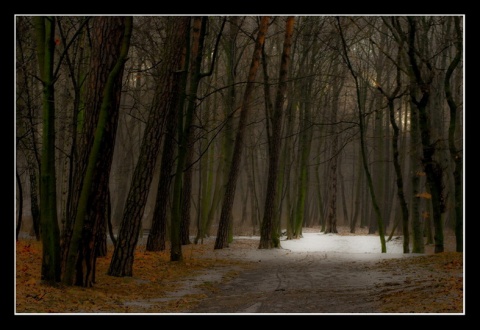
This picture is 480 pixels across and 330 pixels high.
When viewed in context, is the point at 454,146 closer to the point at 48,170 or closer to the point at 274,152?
the point at 274,152

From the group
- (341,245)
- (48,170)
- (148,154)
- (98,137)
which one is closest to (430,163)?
(341,245)

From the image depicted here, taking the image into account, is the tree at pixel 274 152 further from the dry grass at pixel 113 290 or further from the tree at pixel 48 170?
the tree at pixel 48 170

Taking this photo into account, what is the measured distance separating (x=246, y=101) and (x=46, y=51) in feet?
32.8

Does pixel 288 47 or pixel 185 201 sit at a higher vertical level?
pixel 288 47

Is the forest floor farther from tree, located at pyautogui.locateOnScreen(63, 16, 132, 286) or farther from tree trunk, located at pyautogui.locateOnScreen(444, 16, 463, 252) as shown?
tree trunk, located at pyautogui.locateOnScreen(444, 16, 463, 252)

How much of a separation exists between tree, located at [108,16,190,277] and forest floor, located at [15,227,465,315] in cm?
49

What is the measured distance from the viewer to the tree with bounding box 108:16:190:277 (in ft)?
34.4

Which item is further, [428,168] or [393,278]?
[428,168]

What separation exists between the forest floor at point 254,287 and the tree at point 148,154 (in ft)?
1.60

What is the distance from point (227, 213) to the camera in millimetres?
18062

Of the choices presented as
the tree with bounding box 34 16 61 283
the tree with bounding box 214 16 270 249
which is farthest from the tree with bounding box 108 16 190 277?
the tree with bounding box 214 16 270 249
